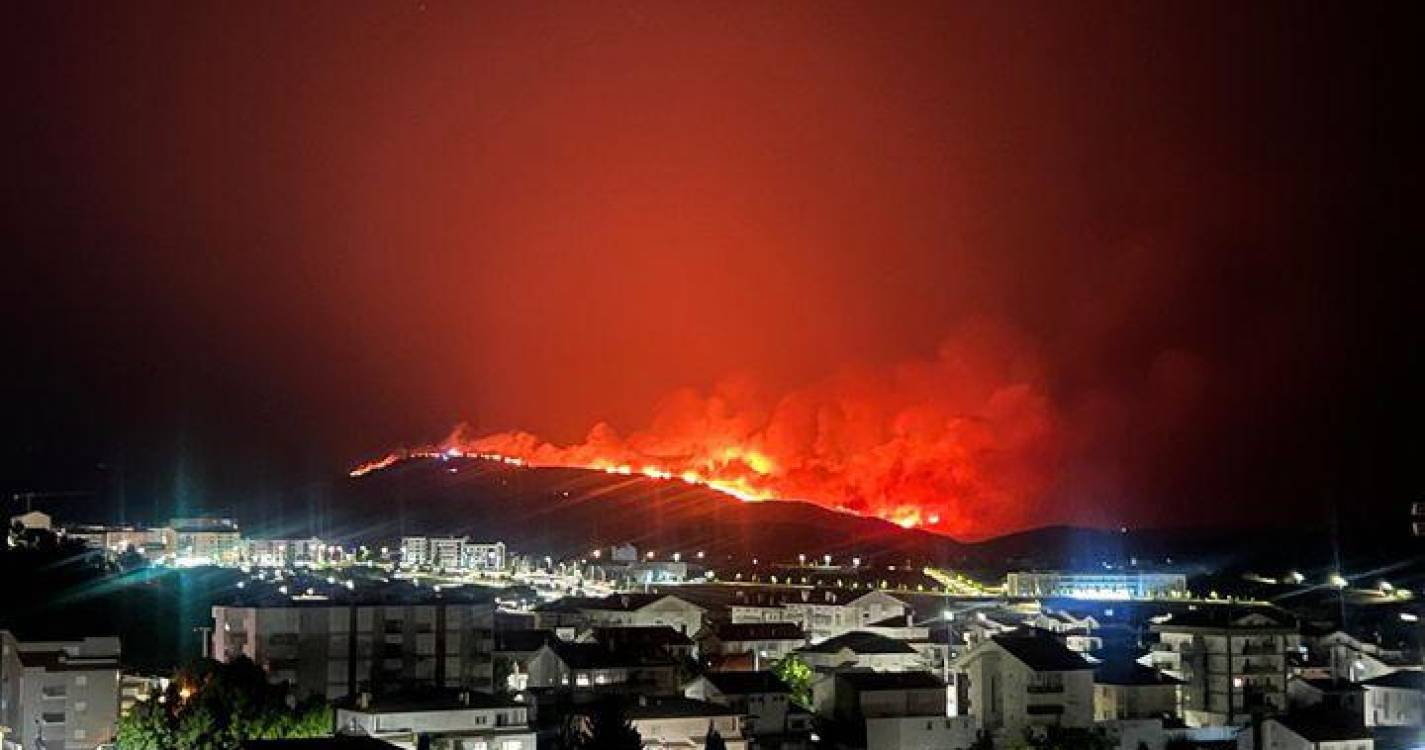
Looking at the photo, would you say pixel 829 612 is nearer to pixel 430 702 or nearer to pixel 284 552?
pixel 430 702

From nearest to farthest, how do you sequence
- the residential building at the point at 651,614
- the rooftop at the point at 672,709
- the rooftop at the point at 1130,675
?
the rooftop at the point at 672,709 < the rooftop at the point at 1130,675 < the residential building at the point at 651,614

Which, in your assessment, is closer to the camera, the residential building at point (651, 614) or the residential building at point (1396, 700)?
the residential building at point (1396, 700)

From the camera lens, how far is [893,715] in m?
16.2

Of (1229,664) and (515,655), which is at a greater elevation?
(515,655)

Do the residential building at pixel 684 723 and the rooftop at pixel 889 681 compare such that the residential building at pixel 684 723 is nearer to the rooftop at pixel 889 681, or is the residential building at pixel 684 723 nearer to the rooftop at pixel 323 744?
the rooftop at pixel 889 681

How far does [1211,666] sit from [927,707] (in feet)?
17.8

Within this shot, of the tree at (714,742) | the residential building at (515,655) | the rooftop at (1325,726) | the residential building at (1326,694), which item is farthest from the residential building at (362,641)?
the residential building at (1326,694)

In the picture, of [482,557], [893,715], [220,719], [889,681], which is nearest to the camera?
[220,719]

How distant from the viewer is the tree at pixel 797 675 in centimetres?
1788

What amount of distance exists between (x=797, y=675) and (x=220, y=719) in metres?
7.26

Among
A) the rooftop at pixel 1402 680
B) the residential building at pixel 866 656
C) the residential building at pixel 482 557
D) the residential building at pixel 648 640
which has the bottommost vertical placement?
the rooftop at pixel 1402 680

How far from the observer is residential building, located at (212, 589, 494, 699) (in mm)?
18906

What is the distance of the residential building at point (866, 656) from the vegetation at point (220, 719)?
6752mm

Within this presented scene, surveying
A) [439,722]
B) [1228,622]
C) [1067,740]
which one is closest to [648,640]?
[1067,740]
